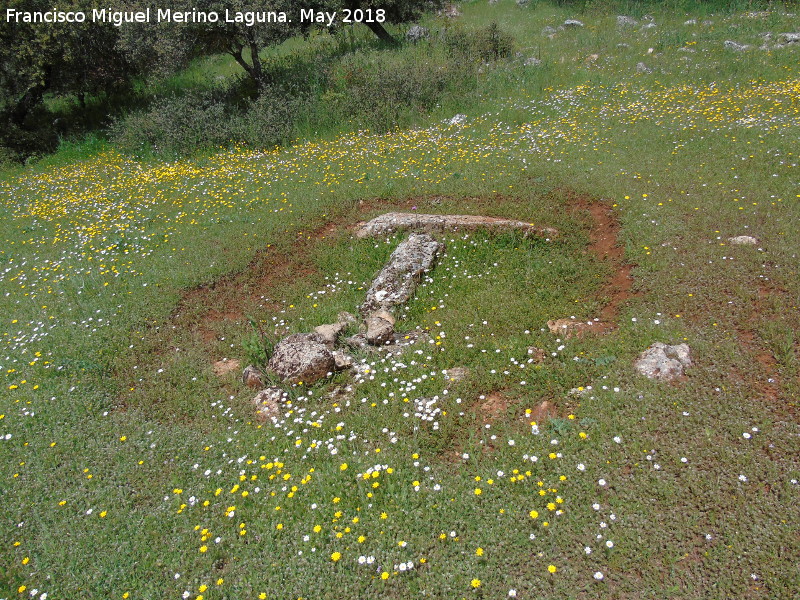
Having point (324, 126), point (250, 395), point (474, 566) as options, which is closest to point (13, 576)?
point (250, 395)

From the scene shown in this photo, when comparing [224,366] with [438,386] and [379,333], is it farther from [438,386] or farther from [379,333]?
[438,386]

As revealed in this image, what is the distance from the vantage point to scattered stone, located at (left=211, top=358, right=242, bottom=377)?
24.6 feet

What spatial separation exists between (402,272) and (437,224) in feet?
5.91

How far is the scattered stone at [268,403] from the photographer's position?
21.4 feet

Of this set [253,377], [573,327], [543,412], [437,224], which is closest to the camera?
[543,412]

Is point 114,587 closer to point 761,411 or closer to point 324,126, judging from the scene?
point 761,411

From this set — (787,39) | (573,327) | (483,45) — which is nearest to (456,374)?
(573,327)

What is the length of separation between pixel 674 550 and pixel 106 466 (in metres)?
5.69

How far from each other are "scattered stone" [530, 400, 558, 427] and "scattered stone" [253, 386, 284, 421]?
9.87ft

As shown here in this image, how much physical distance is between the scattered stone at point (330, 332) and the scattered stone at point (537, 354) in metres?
2.64

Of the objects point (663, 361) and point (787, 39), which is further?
point (787, 39)

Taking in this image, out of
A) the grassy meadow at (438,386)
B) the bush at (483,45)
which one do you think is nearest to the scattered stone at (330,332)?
the grassy meadow at (438,386)

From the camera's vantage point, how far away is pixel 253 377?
277 inches

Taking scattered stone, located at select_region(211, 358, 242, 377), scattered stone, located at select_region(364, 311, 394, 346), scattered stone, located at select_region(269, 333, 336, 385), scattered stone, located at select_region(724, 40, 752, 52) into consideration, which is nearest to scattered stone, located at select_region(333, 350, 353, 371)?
scattered stone, located at select_region(269, 333, 336, 385)
